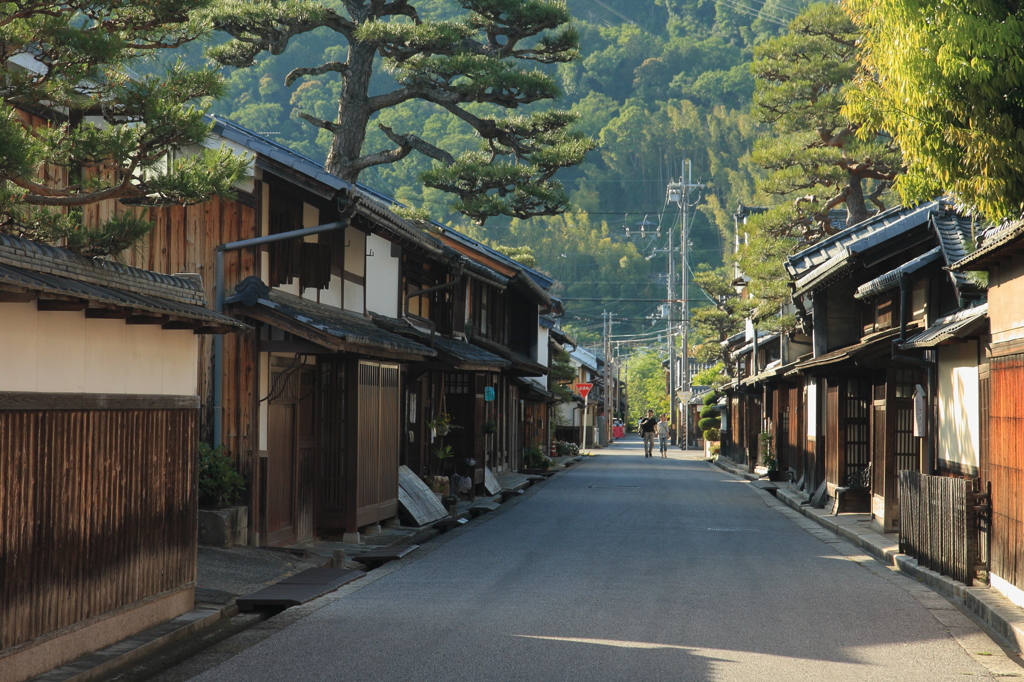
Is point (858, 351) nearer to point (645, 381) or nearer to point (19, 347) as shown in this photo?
point (19, 347)

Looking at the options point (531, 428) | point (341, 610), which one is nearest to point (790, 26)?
point (341, 610)

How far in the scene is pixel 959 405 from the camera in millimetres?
14273

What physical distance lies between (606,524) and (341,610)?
938 cm

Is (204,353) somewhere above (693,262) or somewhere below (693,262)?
below

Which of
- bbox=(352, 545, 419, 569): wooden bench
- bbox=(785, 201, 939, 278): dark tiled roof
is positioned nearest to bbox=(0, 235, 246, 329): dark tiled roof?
bbox=(352, 545, 419, 569): wooden bench

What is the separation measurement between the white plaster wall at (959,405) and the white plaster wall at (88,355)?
9.73m

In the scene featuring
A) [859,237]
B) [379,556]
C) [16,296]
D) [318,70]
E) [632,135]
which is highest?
[632,135]

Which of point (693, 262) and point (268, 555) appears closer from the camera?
point (268, 555)

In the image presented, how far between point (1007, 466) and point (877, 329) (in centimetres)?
1065

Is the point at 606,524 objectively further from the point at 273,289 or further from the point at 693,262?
the point at 693,262

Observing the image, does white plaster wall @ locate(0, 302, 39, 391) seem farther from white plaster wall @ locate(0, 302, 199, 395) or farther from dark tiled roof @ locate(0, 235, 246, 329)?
dark tiled roof @ locate(0, 235, 246, 329)

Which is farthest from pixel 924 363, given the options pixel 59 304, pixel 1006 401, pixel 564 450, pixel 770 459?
pixel 564 450

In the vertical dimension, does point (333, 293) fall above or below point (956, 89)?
below

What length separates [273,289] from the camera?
14445mm
